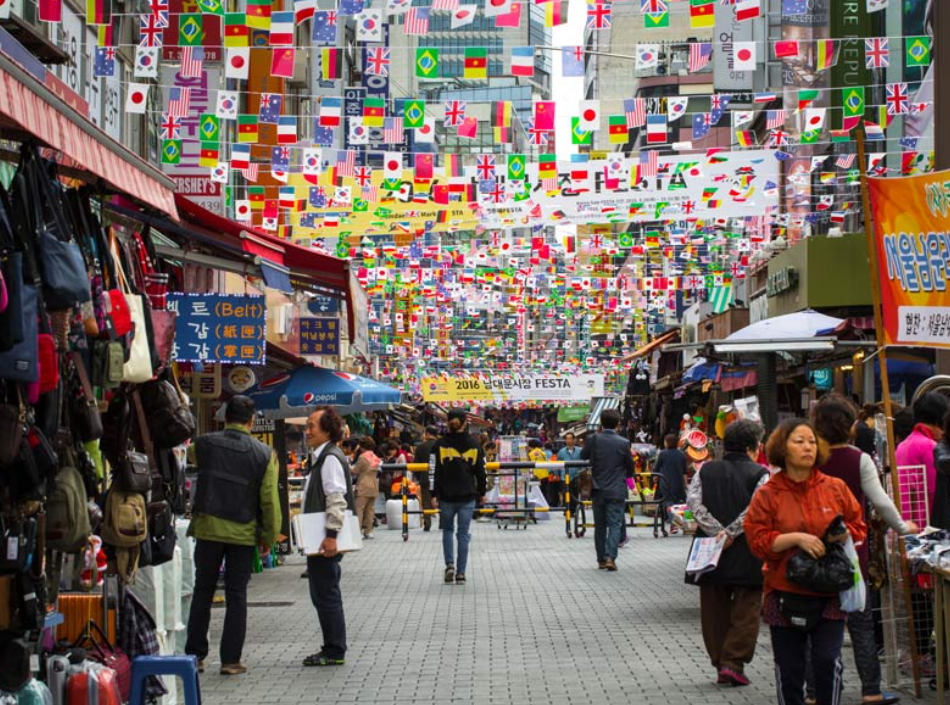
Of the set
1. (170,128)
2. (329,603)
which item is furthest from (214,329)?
(170,128)

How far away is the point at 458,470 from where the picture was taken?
16.4 metres

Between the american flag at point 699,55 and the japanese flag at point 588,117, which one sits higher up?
the american flag at point 699,55

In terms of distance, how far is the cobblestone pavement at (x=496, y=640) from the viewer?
9531 millimetres

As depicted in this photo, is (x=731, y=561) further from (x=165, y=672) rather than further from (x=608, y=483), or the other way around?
(x=608, y=483)

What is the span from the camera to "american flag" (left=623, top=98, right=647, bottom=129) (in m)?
21.7

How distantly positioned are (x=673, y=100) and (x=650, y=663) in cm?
1224

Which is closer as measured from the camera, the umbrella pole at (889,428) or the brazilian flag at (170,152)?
the umbrella pole at (889,428)

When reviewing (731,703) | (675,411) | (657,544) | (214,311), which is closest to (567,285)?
(675,411)

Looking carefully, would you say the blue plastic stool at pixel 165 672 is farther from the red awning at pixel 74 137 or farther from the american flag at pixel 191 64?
the american flag at pixel 191 64

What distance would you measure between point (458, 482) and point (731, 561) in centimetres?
677

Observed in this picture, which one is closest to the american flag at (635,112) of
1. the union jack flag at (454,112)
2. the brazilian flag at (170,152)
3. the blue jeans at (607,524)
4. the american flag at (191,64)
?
the union jack flag at (454,112)

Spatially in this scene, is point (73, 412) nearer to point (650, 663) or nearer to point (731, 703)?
point (731, 703)

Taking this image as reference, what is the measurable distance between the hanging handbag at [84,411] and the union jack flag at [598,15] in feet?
35.8

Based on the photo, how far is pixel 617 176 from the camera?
1000 inches
